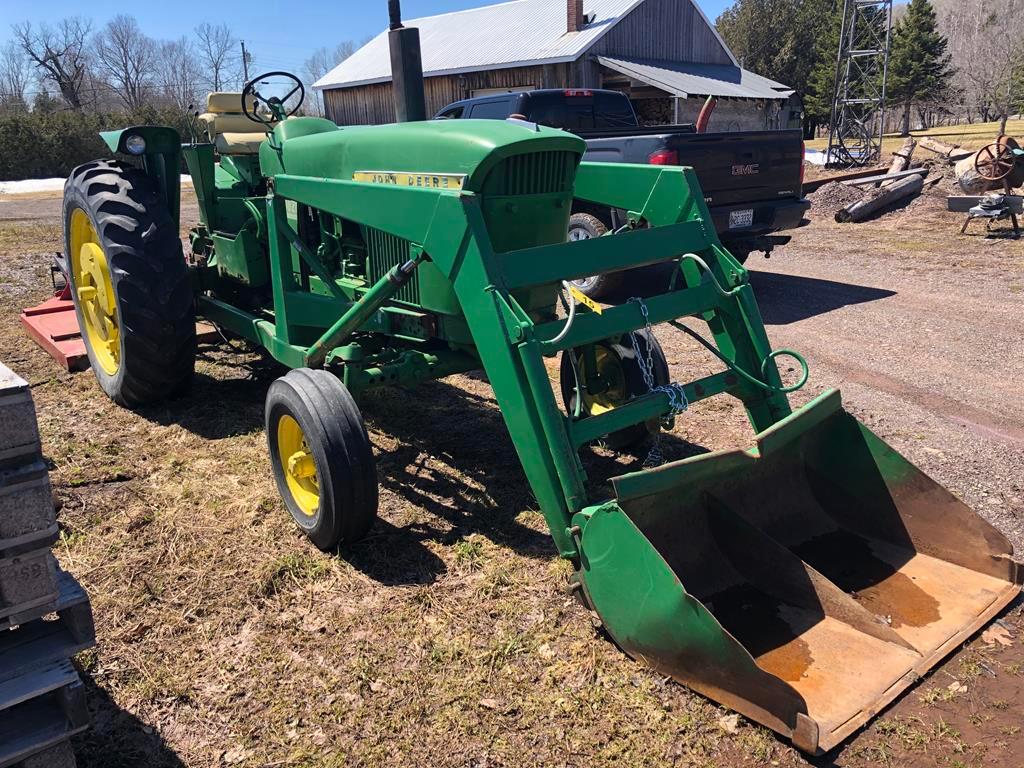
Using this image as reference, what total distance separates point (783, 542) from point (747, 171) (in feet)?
16.9

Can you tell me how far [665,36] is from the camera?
25.9 m

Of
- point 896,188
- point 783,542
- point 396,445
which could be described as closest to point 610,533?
point 783,542

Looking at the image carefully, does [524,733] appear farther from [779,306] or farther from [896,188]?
[896,188]

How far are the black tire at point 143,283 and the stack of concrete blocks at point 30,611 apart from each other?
2.45m

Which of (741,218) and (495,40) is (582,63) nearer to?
(495,40)

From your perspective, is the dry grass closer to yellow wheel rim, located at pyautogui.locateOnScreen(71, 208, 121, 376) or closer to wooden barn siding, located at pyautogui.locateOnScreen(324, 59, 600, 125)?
wooden barn siding, located at pyautogui.locateOnScreen(324, 59, 600, 125)

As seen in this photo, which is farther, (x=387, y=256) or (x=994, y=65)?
(x=994, y=65)

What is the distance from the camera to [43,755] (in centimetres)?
199

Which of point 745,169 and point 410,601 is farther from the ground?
point 745,169

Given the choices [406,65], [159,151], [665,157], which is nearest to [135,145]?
[159,151]

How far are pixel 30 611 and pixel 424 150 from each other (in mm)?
2210

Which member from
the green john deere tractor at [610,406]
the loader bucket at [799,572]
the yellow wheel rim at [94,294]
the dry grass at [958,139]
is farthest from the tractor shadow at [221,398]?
the dry grass at [958,139]

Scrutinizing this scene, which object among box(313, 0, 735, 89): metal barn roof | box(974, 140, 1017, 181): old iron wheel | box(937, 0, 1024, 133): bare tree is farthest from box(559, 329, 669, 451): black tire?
box(937, 0, 1024, 133): bare tree

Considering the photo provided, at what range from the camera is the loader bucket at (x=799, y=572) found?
2340 millimetres
